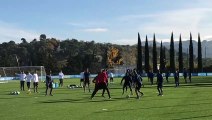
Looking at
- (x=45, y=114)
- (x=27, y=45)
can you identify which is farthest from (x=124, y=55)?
(x=45, y=114)

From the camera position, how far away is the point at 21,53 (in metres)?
157

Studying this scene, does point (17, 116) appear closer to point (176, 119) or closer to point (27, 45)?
point (176, 119)

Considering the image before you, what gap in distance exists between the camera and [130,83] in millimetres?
30828

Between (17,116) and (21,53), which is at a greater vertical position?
(21,53)

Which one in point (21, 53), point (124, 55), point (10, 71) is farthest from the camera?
point (124, 55)

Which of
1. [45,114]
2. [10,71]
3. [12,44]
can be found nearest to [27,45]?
[12,44]

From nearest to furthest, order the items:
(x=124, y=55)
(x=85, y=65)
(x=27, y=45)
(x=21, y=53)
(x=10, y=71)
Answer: (x=10, y=71) < (x=85, y=65) < (x=21, y=53) < (x=27, y=45) < (x=124, y=55)

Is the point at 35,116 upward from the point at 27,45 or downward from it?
downward

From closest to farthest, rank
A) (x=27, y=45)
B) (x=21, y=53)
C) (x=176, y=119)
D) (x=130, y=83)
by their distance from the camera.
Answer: (x=176, y=119), (x=130, y=83), (x=21, y=53), (x=27, y=45)

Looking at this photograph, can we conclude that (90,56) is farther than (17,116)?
Yes

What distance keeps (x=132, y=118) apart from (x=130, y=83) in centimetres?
1456

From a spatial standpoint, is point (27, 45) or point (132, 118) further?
point (27, 45)

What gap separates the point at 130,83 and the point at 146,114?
13169 millimetres

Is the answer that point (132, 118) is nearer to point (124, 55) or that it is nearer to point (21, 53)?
point (21, 53)
